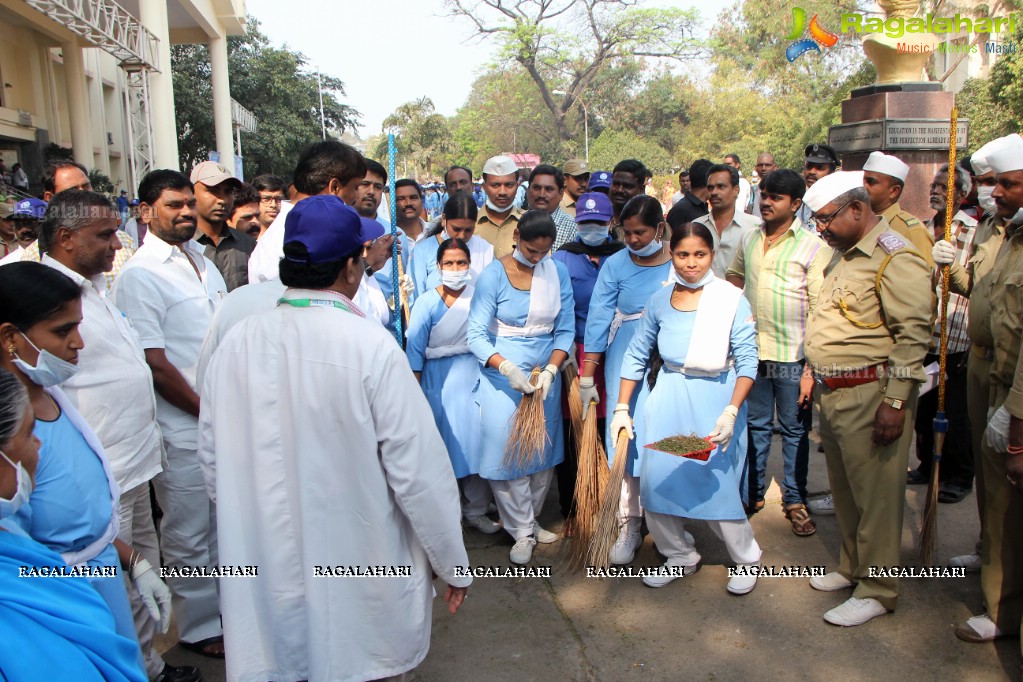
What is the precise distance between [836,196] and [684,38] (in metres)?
33.3

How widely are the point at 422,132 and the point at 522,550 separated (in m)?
41.0

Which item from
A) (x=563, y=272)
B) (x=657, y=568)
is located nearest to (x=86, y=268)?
(x=563, y=272)

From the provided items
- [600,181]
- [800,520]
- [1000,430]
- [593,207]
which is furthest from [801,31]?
[1000,430]

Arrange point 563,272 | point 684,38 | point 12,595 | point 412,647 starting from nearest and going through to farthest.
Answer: point 12,595 → point 412,647 → point 563,272 → point 684,38

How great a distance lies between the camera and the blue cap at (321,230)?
2.20 metres

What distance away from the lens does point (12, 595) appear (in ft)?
4.17

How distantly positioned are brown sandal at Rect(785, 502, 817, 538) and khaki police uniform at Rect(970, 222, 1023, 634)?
1.14 m

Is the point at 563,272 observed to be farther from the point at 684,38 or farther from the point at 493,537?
the point at 684,38

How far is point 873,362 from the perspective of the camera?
11.1ft

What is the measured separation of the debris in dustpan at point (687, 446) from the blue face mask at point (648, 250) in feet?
3.56

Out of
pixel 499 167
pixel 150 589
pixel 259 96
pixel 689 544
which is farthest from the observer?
pixel 259 96

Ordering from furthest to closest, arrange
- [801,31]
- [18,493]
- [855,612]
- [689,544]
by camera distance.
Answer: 1. [801,31]
2. [689,544]
3. [855,612]
4. [18,493]

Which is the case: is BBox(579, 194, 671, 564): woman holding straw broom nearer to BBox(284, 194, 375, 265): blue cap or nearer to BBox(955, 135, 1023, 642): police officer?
BBox(955, 135, 1023, 642): police officer

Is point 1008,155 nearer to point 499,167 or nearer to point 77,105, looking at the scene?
point 499,167
